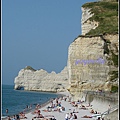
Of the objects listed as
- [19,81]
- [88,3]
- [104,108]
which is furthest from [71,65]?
[19,81]

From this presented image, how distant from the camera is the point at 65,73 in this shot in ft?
316

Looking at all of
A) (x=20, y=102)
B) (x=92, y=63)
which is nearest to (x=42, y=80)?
(x=20, y=102)

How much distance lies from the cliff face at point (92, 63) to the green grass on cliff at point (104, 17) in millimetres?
3400

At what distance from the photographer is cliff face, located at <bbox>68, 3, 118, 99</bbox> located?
4178cm

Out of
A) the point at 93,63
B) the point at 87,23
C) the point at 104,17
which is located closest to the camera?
the point at 93,63

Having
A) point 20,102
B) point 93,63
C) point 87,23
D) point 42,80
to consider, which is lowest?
point 20,102

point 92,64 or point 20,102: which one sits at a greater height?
point 92,64

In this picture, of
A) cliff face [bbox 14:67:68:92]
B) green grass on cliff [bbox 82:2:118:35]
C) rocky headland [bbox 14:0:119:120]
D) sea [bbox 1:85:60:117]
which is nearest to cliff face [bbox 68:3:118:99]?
rocky headland [bbox 14:0:119:120]

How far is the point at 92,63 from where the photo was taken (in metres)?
42.7

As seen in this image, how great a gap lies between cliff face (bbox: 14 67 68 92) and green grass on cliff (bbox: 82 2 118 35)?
1311 inches

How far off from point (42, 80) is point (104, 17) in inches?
1864

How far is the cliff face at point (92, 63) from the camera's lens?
4178cm

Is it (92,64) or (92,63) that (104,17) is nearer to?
(92,63)

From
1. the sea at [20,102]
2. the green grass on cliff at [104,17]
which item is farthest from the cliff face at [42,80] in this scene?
the green grass on cliff at [104,17]
